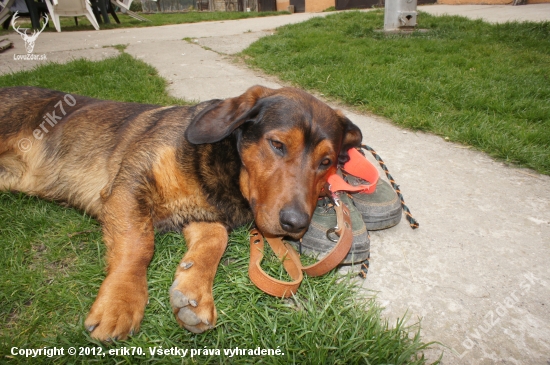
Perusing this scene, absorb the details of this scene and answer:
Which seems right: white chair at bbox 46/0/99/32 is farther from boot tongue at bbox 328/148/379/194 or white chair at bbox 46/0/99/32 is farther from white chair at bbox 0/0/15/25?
boot tongue at bbox 328/148/379/194

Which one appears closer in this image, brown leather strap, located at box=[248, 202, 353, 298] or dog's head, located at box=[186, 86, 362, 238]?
brown leather strap, located at box=[248, 202, 353, 298]

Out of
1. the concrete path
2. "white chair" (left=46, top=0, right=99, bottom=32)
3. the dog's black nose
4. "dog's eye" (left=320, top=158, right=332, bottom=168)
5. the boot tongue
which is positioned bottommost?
the concrete path

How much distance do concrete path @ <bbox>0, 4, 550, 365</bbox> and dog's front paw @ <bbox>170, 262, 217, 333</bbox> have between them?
3.31 feet

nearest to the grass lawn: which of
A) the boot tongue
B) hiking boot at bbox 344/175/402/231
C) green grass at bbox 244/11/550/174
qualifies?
hiking boot at bbox 344/175/402/231

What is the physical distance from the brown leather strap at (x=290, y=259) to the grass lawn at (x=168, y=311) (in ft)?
0.24

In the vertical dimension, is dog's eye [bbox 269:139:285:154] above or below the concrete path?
above

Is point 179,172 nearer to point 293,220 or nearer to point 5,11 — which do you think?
point 293,220

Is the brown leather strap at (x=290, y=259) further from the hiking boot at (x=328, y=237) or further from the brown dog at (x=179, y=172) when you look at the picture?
the brown dog at (x=179, y=172)

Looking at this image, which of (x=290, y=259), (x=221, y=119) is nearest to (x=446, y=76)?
(x=221, y=119)

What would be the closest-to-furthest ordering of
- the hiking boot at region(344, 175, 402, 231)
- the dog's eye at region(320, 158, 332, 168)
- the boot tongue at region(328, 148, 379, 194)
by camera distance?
the dog's eye at region(320, 158, 332, 168), the hiking boot at region(344, 175, 402, 231), the boot tongue at region(328, 148, 379, 194)

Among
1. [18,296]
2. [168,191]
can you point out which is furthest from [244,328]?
[18,296]

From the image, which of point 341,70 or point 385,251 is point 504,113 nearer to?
point 341,70

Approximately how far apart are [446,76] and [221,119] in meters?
5.40

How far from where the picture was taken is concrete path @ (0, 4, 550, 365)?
6.52 ft
